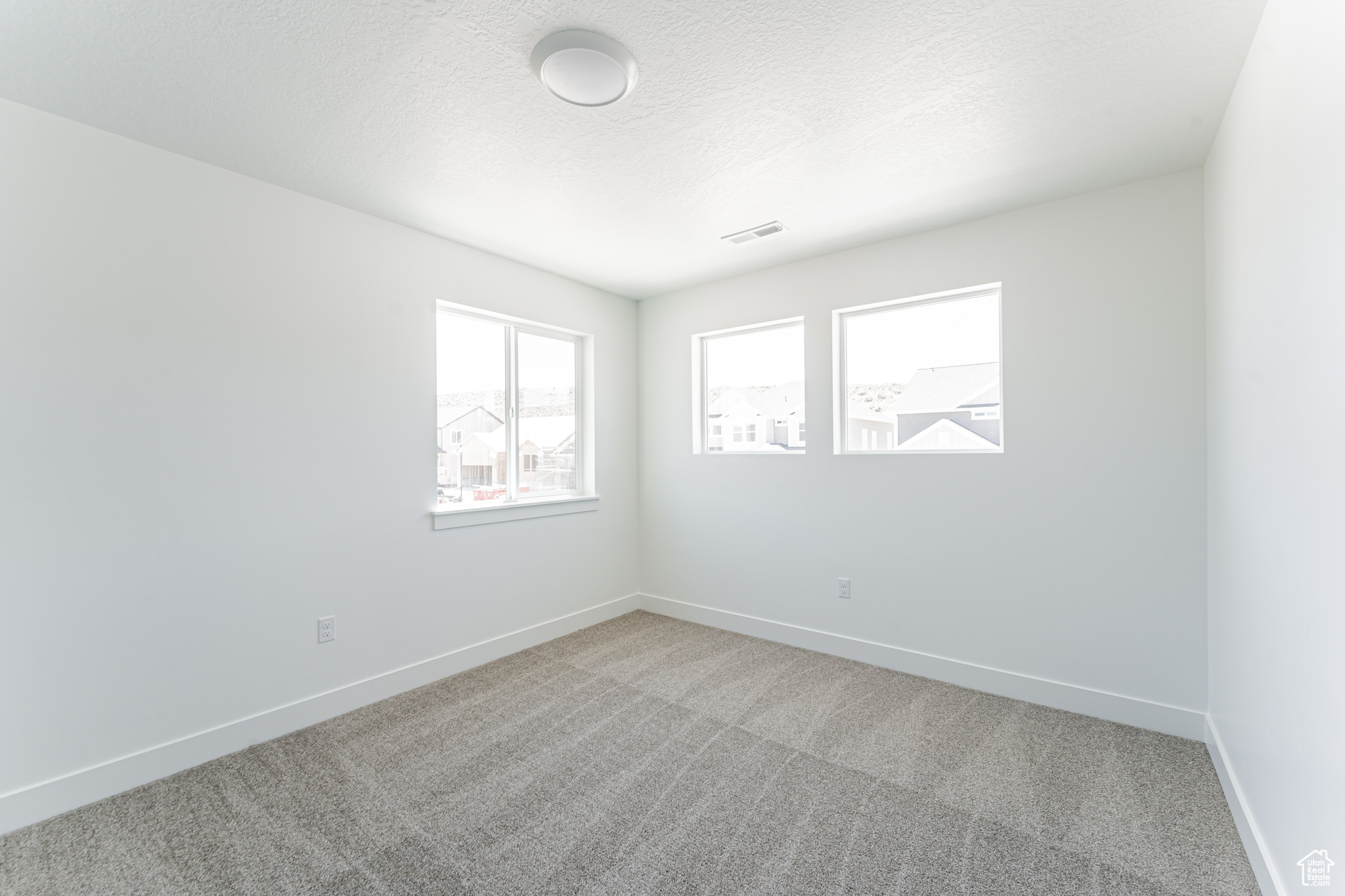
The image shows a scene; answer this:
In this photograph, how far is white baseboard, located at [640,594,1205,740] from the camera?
96.8 inches

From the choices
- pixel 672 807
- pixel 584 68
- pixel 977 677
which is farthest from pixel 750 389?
pixel 672 807

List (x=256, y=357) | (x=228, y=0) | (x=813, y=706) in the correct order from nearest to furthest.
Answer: (x=228, y=0)
(x=256, y=357)
(x=813, y=706)

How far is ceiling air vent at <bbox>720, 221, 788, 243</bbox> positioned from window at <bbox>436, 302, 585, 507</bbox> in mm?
1462

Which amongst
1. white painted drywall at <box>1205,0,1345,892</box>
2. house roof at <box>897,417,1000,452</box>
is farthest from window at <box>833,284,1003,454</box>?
white painted drywall at <box>1205,0,1345,892</box>

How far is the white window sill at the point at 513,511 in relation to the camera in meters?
3.20

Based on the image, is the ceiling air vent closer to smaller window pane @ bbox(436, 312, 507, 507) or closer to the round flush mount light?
the round flush mount light

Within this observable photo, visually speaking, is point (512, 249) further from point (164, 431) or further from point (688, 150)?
point (164, 431)

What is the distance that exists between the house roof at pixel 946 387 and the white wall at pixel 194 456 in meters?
2.67

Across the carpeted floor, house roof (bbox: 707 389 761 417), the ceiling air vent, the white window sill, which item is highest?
the ceiling air vent

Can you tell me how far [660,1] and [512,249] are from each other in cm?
210

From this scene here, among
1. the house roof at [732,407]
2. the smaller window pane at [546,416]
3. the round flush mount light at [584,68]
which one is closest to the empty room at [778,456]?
the round flush mount light at [584,68]

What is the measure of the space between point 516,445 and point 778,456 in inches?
69.4

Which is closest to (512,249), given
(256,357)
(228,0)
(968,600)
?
(256,357)

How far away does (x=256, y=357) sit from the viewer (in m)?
2.48
